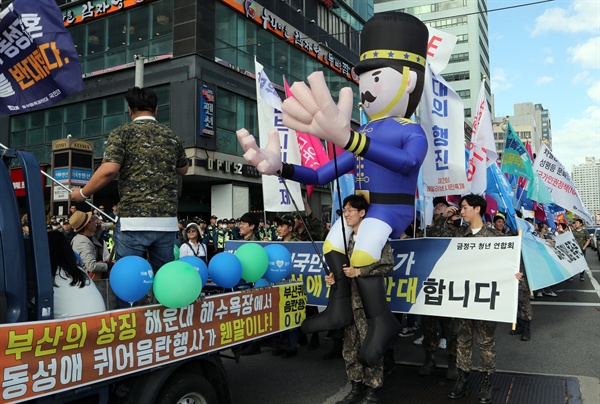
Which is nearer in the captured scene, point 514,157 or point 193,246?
point 193,246

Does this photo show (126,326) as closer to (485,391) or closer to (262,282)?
(262,282)

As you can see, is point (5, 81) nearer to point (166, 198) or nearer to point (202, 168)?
point (166, 198)

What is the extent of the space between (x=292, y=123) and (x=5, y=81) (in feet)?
6.49

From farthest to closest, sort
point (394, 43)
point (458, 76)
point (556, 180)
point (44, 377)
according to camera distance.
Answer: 1. point (458, 76)
2. point (556, 180)
3. point (394, 43)
4. point (44, 377)

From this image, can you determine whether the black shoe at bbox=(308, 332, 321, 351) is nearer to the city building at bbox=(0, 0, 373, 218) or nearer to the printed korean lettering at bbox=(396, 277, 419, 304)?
the printed korean lettering at bbox=(396, 277, 419, 304)

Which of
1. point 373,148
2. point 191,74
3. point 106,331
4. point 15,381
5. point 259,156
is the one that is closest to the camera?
point 15,381

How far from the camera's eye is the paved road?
4.39m

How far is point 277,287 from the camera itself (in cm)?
377

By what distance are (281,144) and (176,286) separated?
459 cm

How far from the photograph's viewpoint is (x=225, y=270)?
3506 mm

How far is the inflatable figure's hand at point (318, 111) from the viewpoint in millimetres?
3240

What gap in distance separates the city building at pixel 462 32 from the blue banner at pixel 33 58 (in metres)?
67.9

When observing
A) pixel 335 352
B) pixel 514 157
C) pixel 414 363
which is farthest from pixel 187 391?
pixel 514 157

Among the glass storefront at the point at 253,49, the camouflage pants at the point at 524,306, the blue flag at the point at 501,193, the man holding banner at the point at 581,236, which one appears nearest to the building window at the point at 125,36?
the glass storefront at the point at 253,49
